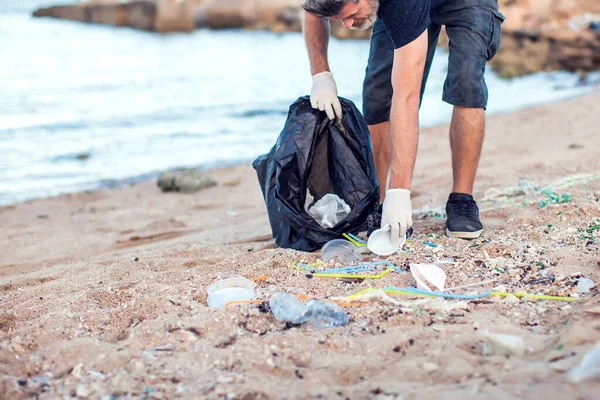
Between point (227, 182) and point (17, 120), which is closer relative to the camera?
point (227, 182)

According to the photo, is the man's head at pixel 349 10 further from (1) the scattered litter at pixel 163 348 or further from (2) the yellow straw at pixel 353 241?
(1) the scattered litter at pixel 163 348

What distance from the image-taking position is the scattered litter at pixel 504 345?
1.74 m

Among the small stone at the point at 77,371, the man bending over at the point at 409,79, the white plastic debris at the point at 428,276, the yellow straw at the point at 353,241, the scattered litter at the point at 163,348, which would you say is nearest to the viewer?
the small stone at the point at 77,371

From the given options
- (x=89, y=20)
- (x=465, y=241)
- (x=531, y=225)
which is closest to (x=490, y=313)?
(x=465, y=241)

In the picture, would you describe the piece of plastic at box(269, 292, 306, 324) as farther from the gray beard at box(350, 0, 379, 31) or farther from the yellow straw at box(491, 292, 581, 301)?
the gray beard at box(350, 0, 379, 31)

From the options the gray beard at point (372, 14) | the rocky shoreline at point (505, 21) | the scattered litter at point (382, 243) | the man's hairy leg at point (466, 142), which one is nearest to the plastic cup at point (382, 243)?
Answer: the scattered litter at point (382, 243)

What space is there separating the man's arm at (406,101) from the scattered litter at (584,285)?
0.80 meters

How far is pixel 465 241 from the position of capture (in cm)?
288

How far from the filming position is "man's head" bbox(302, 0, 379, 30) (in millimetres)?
2465

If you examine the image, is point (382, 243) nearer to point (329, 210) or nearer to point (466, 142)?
point (329, 210)

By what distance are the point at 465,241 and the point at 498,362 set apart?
1.21 m

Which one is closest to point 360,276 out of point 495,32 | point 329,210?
point 329,210

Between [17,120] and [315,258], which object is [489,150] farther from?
[17,120]

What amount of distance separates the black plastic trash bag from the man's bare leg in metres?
0.19
